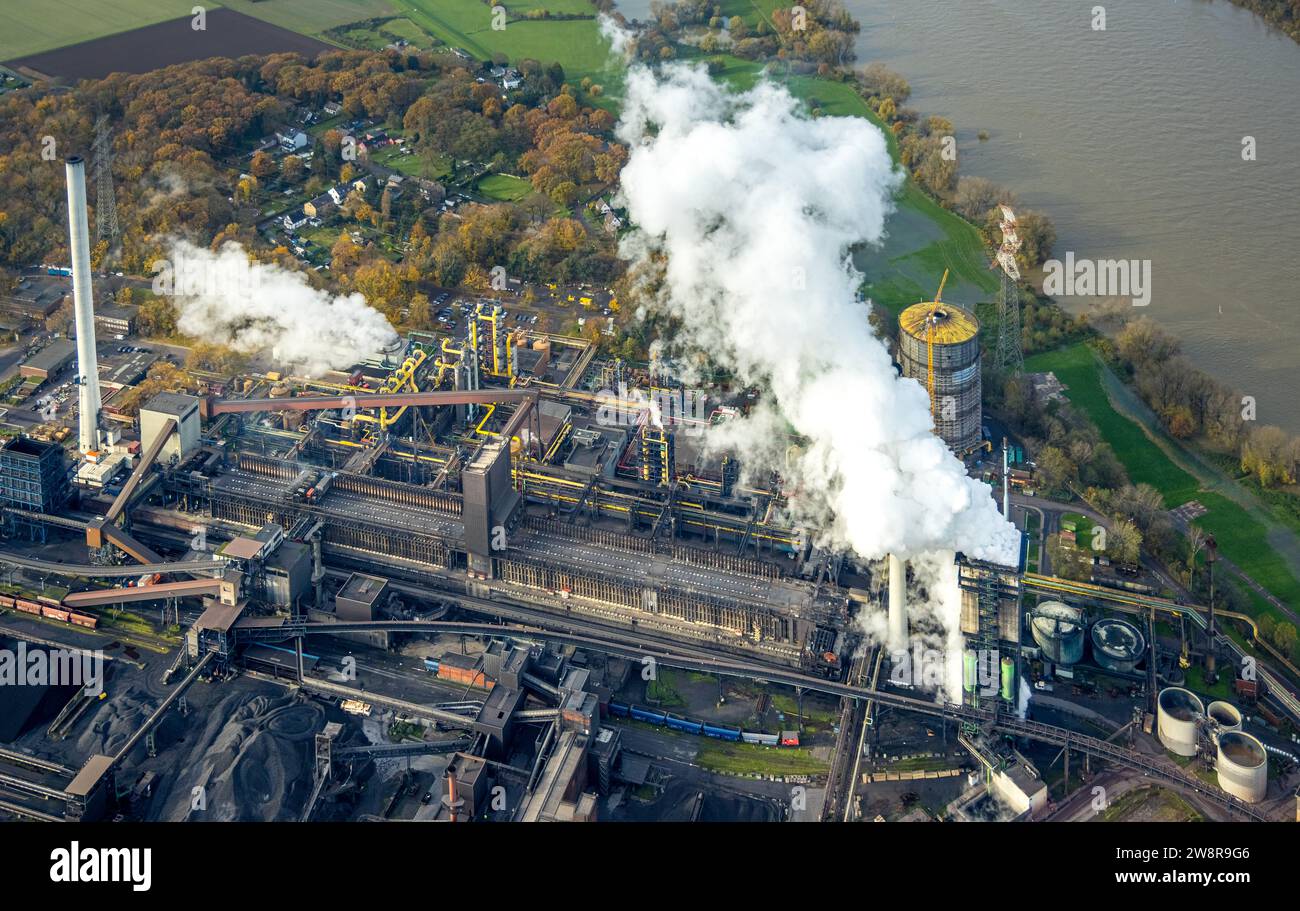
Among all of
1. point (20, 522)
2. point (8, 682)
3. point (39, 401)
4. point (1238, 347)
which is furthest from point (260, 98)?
point (1238, 347)

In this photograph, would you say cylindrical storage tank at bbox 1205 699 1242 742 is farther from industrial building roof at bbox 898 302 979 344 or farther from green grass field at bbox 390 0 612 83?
green grass field at bbox 390 0 612 83

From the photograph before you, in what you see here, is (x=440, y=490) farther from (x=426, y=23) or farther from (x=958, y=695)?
(x=426, y=23)

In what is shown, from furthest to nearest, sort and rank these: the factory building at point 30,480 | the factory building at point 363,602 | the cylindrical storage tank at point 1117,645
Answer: the factory building at point 30,480 < the factory building at point 363,602 < the cylindrical storage tank at point 1117,645

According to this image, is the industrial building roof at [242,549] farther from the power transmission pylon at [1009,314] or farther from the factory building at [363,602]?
the power transmission pylon at [1009,314]

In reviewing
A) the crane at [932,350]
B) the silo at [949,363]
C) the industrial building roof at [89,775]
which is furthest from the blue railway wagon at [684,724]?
the silo at [949,363]

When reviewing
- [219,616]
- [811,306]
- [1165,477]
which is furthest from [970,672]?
[219,616]
